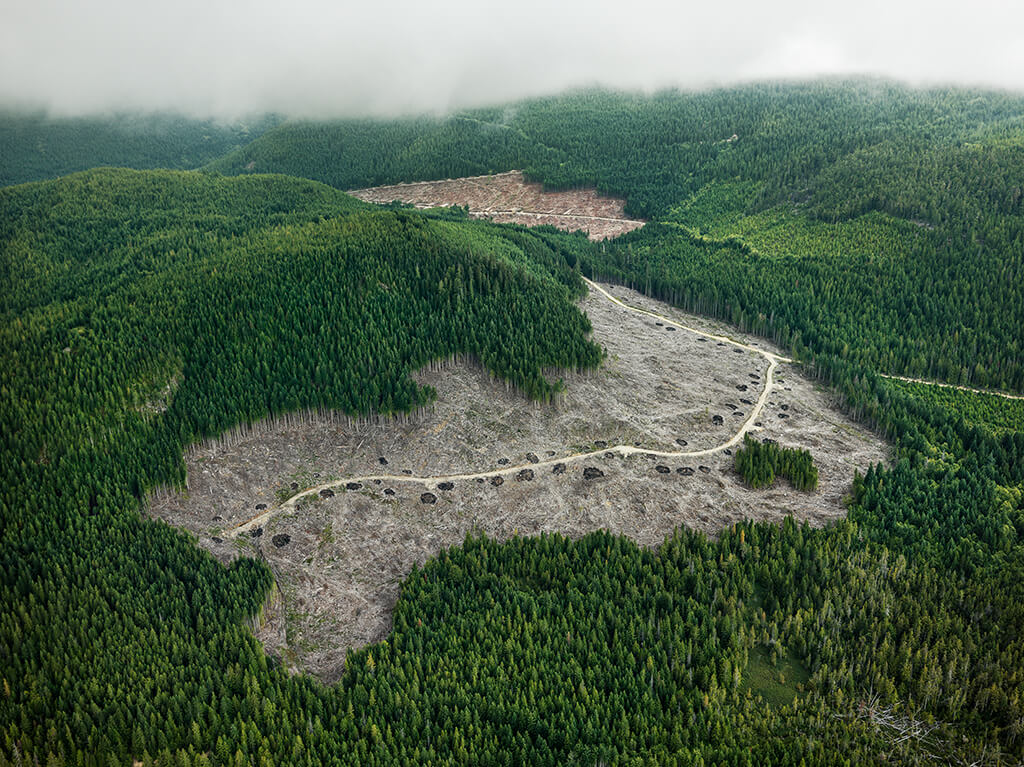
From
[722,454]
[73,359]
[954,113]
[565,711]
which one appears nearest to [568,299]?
[722,454]

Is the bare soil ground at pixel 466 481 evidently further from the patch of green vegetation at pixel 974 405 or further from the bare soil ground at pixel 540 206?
the bare soil ground at pixel 540 206

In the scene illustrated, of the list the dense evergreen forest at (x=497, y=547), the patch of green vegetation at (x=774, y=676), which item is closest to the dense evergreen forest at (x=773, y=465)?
the dense evergreen forest at (x=497, y=547)

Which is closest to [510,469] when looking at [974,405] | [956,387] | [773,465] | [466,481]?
[466,481]

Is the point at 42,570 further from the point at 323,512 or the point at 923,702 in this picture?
the point at 923,702

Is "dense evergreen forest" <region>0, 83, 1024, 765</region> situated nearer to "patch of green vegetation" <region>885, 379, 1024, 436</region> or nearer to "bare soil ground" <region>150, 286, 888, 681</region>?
"patch of green vegetation" <region>885, 379, 1024, 436</region>

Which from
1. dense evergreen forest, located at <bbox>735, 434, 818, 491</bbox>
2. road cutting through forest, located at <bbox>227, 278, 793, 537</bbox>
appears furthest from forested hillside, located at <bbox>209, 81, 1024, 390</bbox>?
dense evergreen forest, located at <bbox>735, 434, 818, 491</bbox>

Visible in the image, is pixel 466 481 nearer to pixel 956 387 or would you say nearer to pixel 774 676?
pixel 774 676
